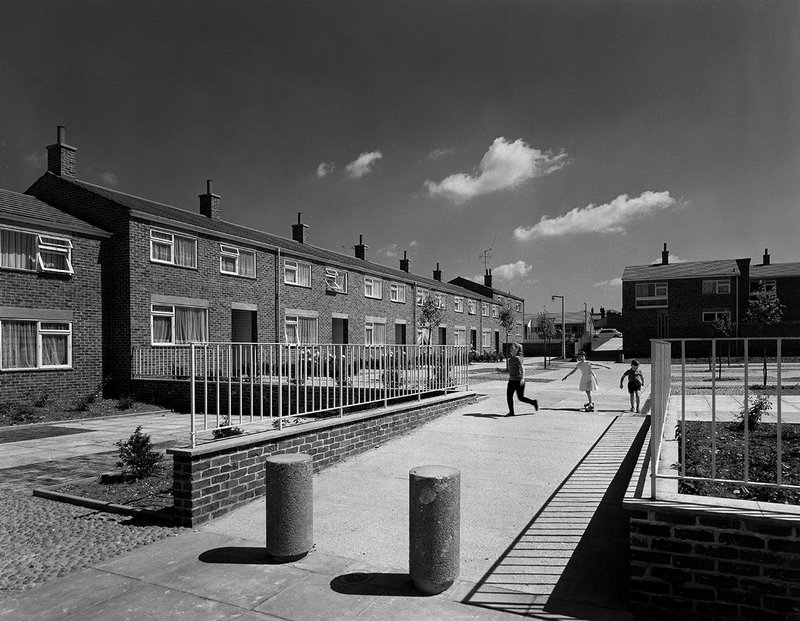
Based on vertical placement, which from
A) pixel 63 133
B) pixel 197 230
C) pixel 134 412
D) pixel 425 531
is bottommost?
pixel 134 412

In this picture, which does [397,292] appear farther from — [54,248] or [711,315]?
[711,315]

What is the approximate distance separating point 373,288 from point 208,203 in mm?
11178

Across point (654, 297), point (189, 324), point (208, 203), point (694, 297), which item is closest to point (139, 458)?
point (189, 324)

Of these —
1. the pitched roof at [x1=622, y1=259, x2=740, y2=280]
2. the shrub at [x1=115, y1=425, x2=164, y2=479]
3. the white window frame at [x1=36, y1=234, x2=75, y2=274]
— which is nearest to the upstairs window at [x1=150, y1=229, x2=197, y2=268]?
the white window frame at [x1=36, y1=234, x2=75, y2=274]

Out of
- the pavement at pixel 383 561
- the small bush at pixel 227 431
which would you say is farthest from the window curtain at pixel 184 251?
the small bush at pixel 227 431

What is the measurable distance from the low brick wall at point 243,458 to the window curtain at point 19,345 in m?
12.3

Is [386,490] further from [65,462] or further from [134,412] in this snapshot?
[134,412]

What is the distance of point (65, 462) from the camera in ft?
28.4

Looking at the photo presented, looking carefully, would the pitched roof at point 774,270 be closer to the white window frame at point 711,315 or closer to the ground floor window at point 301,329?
the white window frame at point 711,315

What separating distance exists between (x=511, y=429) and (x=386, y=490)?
4.26 metres

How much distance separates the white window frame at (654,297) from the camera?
151 feet

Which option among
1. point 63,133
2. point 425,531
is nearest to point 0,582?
point 425,531

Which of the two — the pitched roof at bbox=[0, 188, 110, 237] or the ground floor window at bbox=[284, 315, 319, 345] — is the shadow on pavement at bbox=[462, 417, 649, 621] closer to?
the pitched roof at bbox=[0, 188, 110, 237]

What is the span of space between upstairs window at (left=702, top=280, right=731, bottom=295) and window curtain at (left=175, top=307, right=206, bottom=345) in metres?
39.8
